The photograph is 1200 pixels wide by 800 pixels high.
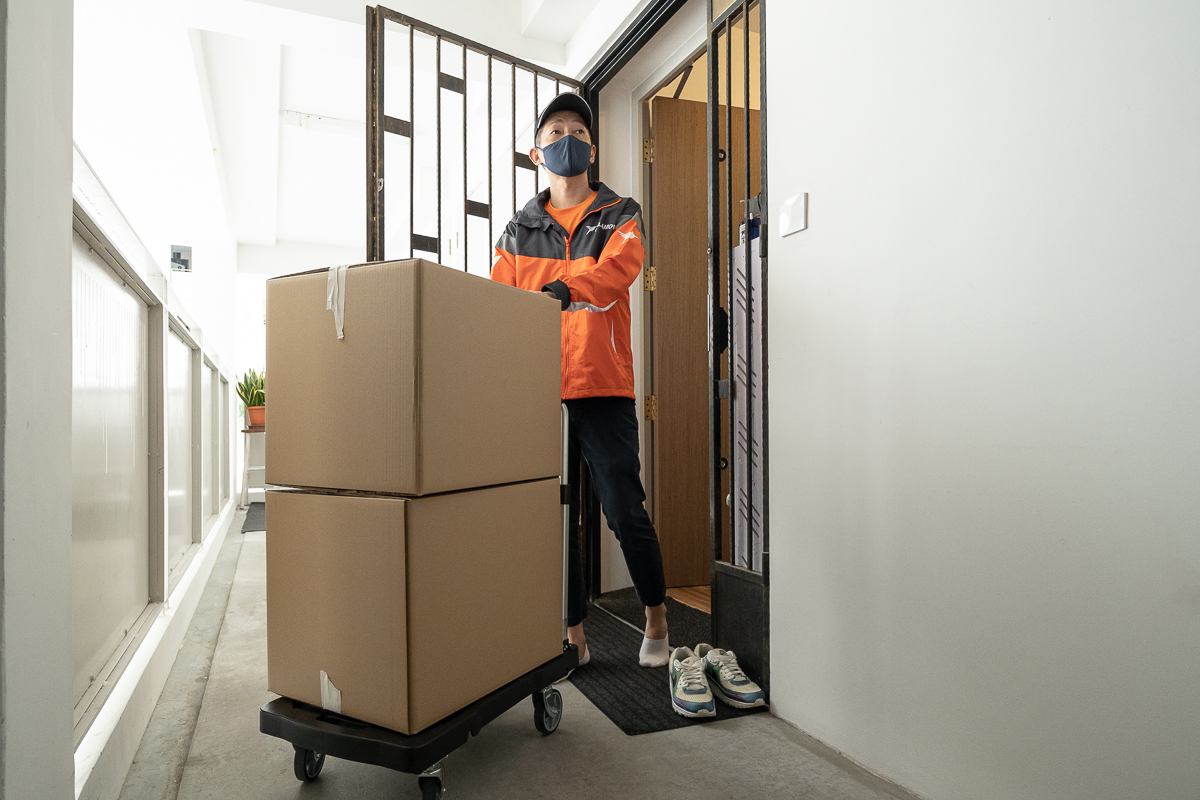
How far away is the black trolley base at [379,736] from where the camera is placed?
1.02 metres

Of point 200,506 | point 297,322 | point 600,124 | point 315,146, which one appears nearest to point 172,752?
point 297,322

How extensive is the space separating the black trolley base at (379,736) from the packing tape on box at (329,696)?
15 mm

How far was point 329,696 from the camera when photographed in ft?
3.67

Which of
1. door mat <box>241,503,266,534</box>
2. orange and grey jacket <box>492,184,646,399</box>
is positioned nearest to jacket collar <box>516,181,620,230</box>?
orange and grey jacket <box>492,184,646,399</box>

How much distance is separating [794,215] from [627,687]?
4.02 feet

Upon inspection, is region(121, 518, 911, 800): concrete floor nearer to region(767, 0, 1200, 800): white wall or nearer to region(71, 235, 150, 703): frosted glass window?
A: region(767, 0, 1200, 800): white wall

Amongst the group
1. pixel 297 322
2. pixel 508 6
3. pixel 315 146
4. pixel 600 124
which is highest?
pixel 315 146

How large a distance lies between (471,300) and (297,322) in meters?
0.32

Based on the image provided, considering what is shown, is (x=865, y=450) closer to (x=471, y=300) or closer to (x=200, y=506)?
(x=471, y=300)

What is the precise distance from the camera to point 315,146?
4977 millimetres

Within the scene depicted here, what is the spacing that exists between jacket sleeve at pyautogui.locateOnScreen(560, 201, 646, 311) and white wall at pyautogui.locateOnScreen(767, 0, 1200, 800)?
411 mm

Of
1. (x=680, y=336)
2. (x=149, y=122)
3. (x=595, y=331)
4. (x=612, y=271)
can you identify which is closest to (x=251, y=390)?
(x=149, y=122)

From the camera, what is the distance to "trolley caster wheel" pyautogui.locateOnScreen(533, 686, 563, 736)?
141cm

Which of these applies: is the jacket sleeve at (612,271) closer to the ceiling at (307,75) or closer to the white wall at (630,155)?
the white wall at (630,155)
